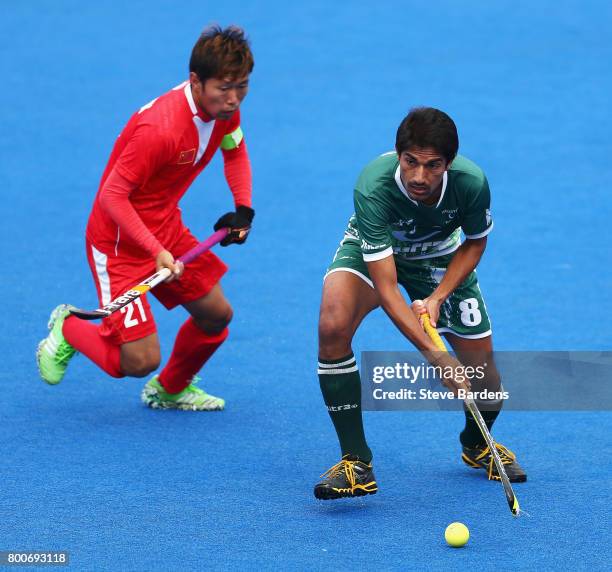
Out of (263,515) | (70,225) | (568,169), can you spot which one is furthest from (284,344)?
(568,169)

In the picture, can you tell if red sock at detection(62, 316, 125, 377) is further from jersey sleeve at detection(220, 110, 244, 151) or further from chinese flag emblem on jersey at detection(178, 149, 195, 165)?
Answer: jersey sleeve at detection(220, 110, 244, 151)

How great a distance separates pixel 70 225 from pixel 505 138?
143 inches

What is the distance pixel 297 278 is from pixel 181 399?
1902 mm

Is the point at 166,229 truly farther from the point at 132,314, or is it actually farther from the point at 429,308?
the point at 429,308

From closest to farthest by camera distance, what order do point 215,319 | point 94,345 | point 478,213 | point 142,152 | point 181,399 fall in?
point 478,213
point 142,152
point 94,345
point 215,319
point 181,399

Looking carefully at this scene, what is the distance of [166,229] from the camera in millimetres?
5211

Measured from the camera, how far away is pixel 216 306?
5363mm

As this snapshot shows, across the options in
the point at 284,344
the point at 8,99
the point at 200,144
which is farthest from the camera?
the point at 8,99

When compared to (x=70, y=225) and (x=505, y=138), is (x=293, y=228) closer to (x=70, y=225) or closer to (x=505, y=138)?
(x=70, y=225)

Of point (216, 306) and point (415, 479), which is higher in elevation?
point (216, 306)

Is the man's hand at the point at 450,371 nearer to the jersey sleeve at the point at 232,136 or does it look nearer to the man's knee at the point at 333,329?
the man's knee at the point at 333,329

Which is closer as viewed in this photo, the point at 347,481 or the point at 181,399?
the point at 347,481

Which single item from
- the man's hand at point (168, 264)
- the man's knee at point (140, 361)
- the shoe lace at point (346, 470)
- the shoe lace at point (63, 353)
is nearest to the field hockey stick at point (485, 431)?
the shoe lace at point (346, 470)

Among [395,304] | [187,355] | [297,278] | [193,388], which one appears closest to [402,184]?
[395,304]
